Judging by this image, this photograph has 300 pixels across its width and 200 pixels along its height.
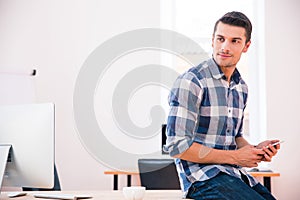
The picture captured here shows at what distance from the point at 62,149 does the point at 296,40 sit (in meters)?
2.40

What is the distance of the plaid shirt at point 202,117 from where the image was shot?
1.58 metres

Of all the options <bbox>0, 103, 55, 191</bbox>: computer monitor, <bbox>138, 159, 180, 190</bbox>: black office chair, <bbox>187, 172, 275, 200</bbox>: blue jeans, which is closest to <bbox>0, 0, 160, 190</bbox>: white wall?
<bbox>138, 159, 180, 190</bbox>: black office chair

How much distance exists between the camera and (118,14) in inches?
147

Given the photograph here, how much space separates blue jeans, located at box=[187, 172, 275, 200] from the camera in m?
1.47

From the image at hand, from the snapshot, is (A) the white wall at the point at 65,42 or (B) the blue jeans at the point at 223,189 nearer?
(B) the blue jeans at the point at 223,189

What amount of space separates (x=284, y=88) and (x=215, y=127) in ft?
7.45

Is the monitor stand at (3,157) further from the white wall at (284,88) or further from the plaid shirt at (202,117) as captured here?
the white wall at (284,88)

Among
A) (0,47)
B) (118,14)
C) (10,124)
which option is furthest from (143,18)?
(10,124)

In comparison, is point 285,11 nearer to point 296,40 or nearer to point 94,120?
point 296,40

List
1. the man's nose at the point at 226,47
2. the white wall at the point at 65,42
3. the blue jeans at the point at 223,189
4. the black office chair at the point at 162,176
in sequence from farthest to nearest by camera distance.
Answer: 1. the white wall at the point at 65,42
2. the black office chair at the point at 162,176
3. the man's nose at the point at 226,47
4. the blue jeans at the point at 223,189

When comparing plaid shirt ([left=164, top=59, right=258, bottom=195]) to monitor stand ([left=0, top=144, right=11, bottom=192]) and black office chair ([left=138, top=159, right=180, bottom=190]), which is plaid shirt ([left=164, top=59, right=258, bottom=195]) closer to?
monitor stand ([left=0, top=144, right=11, bottom=192])

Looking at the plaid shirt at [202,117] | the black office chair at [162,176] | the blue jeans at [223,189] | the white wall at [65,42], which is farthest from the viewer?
the white wall at [65,42]

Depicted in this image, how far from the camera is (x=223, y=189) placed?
1.50m

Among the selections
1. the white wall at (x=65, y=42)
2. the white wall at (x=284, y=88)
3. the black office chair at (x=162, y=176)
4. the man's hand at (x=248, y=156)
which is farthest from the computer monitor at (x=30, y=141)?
the white wall at (x=284, y=88)
